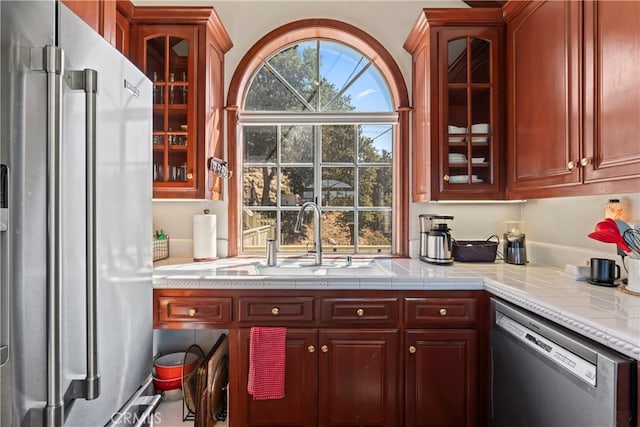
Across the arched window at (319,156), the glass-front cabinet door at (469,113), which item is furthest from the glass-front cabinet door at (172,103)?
the glass-front cabinet door at (469,113)

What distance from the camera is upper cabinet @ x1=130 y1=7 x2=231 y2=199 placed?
1963 mm

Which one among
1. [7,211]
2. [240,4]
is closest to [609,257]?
[7,211]

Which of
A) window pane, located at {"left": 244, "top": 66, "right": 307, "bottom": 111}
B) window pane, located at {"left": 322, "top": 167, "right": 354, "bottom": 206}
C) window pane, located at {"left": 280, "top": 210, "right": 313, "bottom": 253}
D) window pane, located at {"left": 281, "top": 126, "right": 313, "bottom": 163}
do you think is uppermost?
window pane, located at {"left": 244, "top": 66, "right": 307, "bottom": 111}

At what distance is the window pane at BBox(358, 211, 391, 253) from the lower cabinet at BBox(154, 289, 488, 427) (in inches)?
31.6

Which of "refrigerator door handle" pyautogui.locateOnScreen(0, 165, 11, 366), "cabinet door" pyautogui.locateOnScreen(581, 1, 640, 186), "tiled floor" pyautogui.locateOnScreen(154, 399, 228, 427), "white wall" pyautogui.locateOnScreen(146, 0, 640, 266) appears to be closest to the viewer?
"refrigerator door handle" pyautogui.locateOnScreen(0, 165, 11, 366)

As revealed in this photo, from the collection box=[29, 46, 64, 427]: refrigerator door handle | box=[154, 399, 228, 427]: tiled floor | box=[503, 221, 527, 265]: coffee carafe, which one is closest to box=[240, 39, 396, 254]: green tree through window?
box=[503, 221, 527, 265]: coffee carafe

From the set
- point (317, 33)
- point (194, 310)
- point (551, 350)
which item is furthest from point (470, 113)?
point (194, 310)

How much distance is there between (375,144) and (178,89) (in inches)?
55.0

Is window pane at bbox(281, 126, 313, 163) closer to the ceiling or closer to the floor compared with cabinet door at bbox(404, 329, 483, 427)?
closer to the ceiling

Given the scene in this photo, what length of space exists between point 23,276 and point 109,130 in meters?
0.49

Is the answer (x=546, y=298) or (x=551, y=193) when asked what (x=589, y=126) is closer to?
(x=551, y=193)

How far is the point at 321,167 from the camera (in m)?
2.43

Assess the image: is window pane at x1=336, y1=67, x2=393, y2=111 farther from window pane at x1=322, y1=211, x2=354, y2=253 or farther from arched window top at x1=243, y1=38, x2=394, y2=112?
window pane at x1=322, y1=211, x2=354, y2=253

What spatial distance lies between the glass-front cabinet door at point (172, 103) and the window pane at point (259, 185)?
0.52 metres
